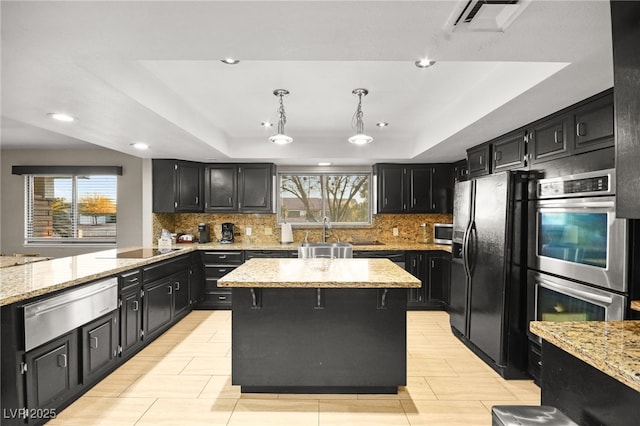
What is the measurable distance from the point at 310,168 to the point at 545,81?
4.08 m

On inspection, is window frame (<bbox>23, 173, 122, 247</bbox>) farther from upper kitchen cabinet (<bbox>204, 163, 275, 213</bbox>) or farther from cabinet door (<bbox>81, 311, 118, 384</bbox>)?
cabinet door (<bbox>81, 311, 118, 384</bbox>)

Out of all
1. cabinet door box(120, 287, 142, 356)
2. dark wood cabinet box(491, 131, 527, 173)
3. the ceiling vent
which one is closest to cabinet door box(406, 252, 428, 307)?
dark wood cabinet box(491, 131, 527, 173)

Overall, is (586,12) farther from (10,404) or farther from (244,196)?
(244,196)

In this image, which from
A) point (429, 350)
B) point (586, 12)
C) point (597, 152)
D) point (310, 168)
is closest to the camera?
point (586, 12)

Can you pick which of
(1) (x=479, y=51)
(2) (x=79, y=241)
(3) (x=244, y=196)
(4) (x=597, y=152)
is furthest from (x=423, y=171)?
(2) (x=79, y=241)

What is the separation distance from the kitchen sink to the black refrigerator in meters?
1.24

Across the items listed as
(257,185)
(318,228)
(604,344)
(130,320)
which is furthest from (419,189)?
(604,344)

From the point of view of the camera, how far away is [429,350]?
3.68 meters

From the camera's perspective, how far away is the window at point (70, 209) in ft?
18.7

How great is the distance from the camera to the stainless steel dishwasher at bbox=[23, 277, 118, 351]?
218cm

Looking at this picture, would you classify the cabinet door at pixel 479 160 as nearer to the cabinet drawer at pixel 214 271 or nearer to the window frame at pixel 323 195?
the window frame at pixel 323 195

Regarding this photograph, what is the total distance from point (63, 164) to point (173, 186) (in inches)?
74.2

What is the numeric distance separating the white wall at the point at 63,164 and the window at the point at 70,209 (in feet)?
0.44

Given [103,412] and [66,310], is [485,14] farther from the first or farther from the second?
[103,412]
